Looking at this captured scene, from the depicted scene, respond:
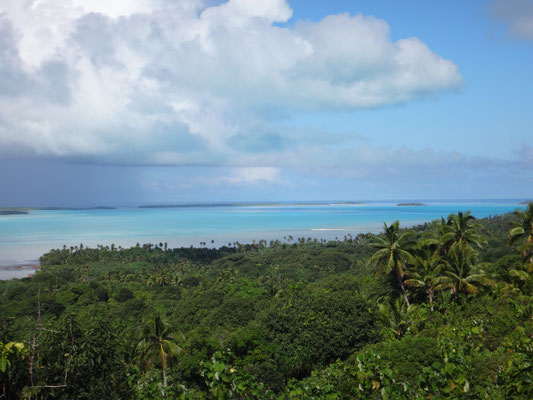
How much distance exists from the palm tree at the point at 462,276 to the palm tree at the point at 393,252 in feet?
11.2

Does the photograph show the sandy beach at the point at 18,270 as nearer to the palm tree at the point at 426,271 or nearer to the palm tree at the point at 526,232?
the palm tree at the point at 426,271

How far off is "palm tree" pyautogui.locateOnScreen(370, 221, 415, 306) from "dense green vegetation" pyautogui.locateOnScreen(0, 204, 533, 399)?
0.10 metres

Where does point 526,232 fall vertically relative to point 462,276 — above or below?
above

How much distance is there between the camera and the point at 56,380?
32.4ft

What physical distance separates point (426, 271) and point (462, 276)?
12.6 ft

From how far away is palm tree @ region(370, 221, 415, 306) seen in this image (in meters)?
36.7

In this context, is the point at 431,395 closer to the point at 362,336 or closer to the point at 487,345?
the point at 487,345

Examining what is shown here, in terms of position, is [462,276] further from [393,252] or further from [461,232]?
[393,252]

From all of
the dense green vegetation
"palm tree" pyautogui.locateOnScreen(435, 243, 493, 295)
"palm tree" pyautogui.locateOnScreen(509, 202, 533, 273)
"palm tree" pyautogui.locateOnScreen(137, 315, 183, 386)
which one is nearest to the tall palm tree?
the dense green vegetation

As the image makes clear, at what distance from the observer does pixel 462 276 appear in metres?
34.5

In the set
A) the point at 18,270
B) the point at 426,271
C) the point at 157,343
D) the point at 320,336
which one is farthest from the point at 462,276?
the point at 18,270

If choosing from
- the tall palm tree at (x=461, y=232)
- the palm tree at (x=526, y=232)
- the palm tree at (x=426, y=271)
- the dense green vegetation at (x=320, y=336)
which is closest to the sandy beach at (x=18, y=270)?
the dense green vegetation at (x=320, y=336)

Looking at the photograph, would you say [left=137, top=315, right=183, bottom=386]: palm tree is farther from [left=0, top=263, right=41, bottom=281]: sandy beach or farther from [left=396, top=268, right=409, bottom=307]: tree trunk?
[left=0, top=263, right=41, bottom=281]: sandy beach

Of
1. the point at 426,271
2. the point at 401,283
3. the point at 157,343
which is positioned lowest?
the point at 157,343
